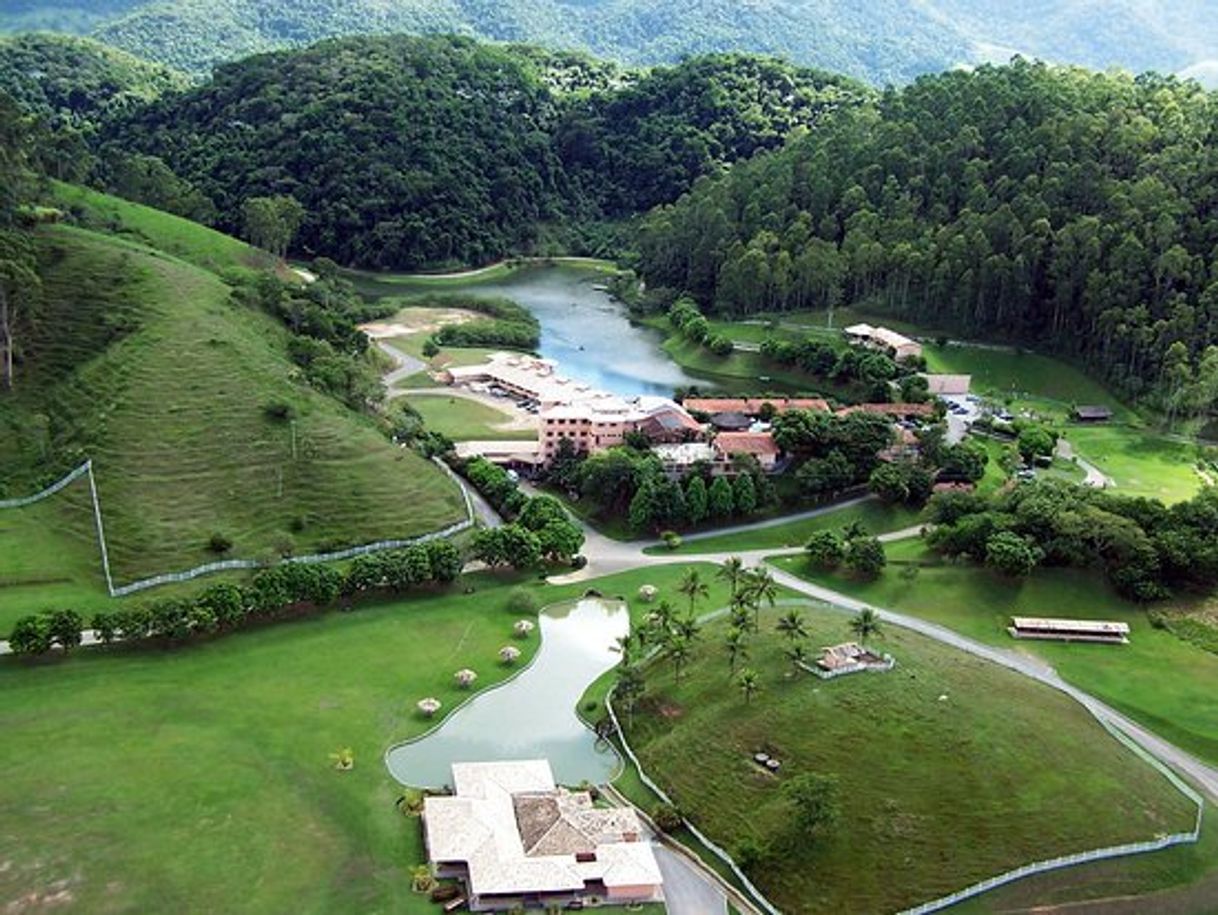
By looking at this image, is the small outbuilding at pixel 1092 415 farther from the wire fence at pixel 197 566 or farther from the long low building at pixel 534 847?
the long low building at pixel 534 847

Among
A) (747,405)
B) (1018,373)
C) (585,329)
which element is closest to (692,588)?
(747,405)

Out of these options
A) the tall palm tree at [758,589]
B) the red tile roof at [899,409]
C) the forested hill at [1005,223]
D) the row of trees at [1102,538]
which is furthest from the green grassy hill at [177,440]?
the forested hill at [1005,223]

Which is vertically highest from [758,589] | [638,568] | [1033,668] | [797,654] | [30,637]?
[758,589]

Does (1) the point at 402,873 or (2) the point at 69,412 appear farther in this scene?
(2) the point at 69,412

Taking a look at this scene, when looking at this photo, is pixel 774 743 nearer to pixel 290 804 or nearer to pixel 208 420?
pixel 290 804

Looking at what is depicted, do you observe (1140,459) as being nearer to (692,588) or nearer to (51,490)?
(692,588)

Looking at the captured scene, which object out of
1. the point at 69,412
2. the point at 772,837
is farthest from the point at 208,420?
the point at 772,837

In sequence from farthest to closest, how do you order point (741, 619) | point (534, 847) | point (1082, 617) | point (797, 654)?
1. point (1082, 617)
2. point (741, 619)
3. point (797, 654)
4. point (534, 847)

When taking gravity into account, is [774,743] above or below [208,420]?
below
